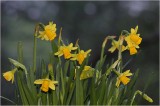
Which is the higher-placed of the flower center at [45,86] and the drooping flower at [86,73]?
the drooping flower at [86,73]

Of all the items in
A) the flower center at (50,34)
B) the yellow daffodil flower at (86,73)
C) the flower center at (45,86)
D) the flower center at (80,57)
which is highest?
the flower center at (50,34)

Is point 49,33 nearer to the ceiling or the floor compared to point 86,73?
nearer to the ceiling

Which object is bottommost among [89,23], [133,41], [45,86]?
[45,86]

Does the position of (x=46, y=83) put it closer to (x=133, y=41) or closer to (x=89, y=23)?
(x=133, y=41)

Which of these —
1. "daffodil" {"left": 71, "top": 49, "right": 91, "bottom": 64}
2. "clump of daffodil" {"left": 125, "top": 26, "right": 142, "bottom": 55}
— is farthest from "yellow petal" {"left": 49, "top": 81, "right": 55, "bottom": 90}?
"clump of daffodil" {"left": 125, "top": 26, "right": 142, "bottom": 55}

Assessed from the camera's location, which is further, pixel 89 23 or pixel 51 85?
pixel 89 23

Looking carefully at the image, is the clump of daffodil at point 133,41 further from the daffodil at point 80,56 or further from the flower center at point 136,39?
the daffodil at point 80,56

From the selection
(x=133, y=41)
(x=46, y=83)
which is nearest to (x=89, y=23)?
(x=133, y=41)

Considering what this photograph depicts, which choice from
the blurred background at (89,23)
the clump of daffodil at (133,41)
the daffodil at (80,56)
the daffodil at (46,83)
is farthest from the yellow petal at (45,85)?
the blurred background at (89,23)

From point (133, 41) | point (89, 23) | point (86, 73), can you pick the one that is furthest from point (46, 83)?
point (89, 23)

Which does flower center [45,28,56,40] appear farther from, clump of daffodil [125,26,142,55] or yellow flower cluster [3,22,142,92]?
clump of daffodil [125,26,142,55]
